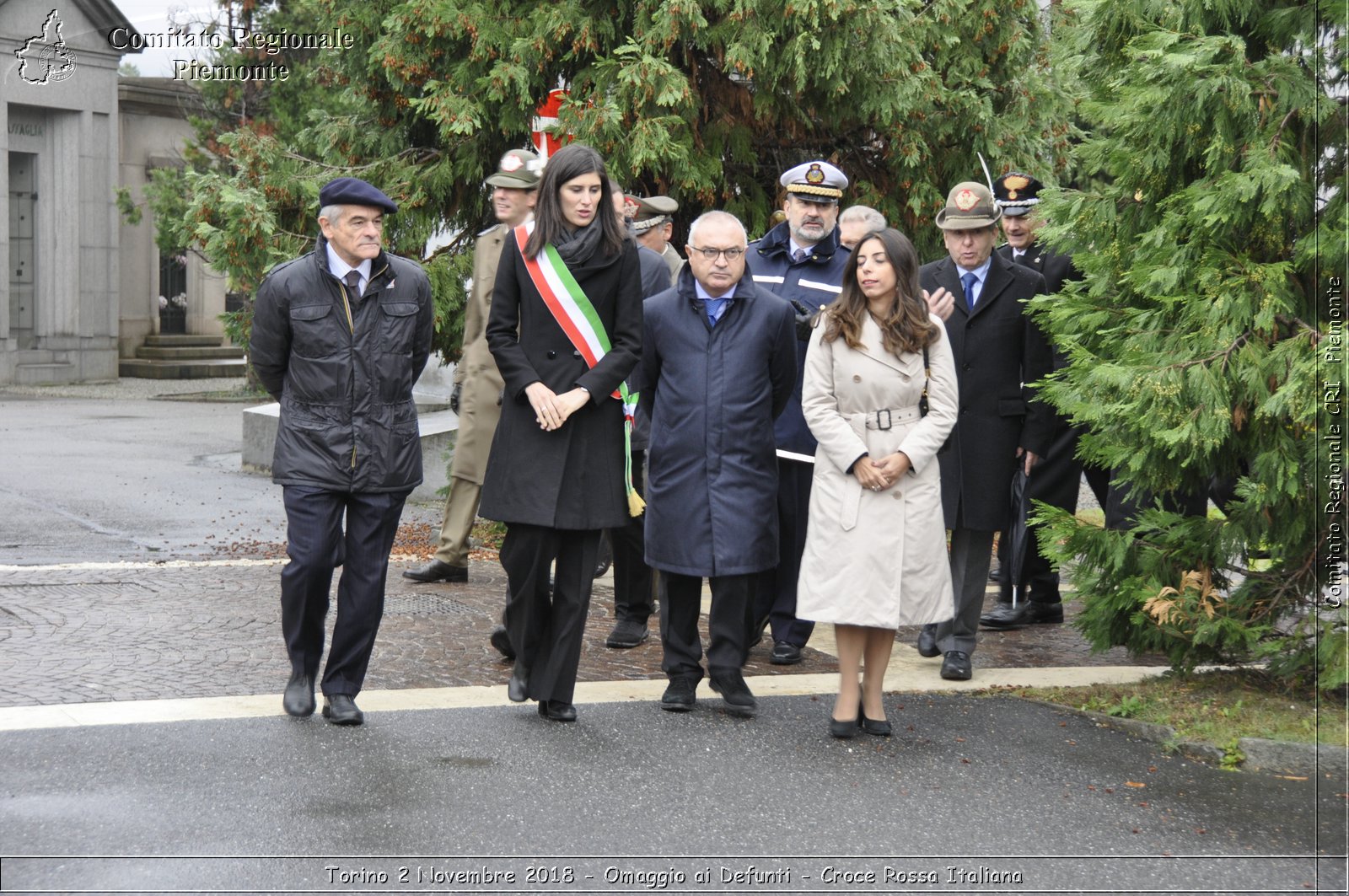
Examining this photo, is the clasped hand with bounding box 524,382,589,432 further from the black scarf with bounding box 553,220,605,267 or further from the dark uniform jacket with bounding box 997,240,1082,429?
the dark uniform jacket with bounding box 997,240,1082,429

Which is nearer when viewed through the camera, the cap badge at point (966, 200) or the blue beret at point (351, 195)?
the blue beret at point (351, 195)

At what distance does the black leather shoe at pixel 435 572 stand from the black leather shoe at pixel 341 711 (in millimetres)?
3050

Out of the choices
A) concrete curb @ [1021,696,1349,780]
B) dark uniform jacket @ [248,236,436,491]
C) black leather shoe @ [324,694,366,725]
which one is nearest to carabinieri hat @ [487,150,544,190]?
dark uniform jacket @ [248,236,436,491]

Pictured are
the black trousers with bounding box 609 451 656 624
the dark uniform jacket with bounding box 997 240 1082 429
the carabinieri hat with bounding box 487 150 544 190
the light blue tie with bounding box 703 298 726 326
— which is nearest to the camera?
the light blue tie with bounding box 703 298 726 326

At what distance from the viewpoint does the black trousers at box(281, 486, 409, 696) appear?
227 inches

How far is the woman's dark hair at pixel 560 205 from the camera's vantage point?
19.3ft

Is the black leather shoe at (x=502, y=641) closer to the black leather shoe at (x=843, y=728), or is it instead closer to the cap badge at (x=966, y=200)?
the black leather shoe at (x=843, y=728)

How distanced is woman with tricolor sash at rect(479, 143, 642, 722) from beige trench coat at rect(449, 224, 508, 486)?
2.38 m

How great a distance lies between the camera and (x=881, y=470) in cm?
582

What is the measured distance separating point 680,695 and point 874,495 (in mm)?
1114

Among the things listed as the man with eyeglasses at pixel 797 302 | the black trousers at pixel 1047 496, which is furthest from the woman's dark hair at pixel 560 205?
the black trousers at pixel 1047 496

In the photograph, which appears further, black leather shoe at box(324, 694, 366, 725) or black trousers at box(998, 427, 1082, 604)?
black trousers at box(998, 427, 1082, 604)

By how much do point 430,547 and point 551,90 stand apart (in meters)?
3.33

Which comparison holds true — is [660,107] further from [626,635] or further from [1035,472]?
[626,635]
